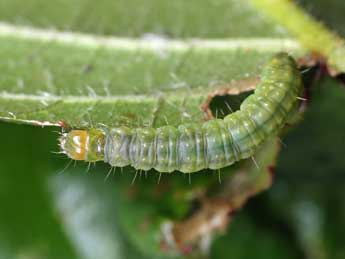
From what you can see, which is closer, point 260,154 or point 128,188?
point 260,154

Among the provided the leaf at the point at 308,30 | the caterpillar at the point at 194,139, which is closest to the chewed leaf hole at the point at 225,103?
the caterpillar at the point at 194,139

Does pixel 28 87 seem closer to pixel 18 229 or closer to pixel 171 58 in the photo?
pixel 171 58

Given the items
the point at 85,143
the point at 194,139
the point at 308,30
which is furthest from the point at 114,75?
the point at 308,30

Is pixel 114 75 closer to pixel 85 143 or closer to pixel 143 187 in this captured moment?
pixel 85 143

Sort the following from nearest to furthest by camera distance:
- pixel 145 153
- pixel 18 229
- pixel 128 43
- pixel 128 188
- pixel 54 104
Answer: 1. pixel 145 153
2. pixel 54 104
3. pixel 128 43
4. pixel 128 188
5. pixel 18 229

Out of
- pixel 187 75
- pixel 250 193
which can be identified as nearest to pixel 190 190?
pixel 250 193

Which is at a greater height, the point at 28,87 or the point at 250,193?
the point at 28,87

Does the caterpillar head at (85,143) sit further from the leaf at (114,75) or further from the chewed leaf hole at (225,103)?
the chewed leaf hole at (225,103)

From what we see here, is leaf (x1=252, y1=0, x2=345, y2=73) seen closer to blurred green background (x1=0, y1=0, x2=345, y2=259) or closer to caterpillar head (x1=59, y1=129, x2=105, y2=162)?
blurred green background (x1=0, y1=0, x2=345, y2=259)
